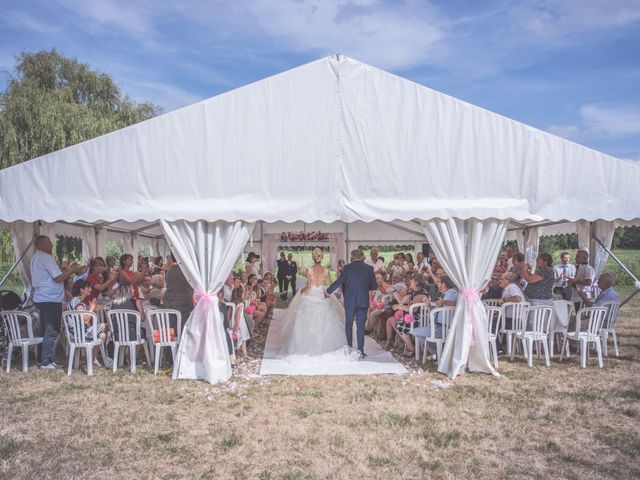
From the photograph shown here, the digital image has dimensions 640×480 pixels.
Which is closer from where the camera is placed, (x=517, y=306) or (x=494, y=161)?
(x=494, y=161)

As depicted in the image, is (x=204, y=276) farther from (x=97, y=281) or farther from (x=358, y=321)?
(x=358, y=321)

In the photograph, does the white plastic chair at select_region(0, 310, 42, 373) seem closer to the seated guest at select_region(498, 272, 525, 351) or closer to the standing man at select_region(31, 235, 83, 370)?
the standing man at select_region(31, 235, 83, 370)

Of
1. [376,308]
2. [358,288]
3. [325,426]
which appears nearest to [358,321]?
[358,288]

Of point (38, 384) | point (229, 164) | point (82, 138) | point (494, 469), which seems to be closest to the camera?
point (494, 469)

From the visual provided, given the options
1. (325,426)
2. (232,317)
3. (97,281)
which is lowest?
(325,426)

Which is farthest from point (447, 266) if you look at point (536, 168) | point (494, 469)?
point (494, 469)

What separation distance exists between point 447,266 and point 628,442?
2.77m

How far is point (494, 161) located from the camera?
6.27 meters

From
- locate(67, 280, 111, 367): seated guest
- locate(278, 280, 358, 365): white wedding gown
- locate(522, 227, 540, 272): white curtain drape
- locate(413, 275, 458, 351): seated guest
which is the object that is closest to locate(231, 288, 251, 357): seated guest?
locate(278, 280, 358, 365): white wedding gown

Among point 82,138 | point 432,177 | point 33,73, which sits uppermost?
point 33,73

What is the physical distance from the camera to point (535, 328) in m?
6.54

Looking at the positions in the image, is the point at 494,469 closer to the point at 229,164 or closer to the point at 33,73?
the point at 229,164

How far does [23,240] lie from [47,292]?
4.25ft

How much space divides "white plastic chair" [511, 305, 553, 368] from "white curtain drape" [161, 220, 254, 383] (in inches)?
144
